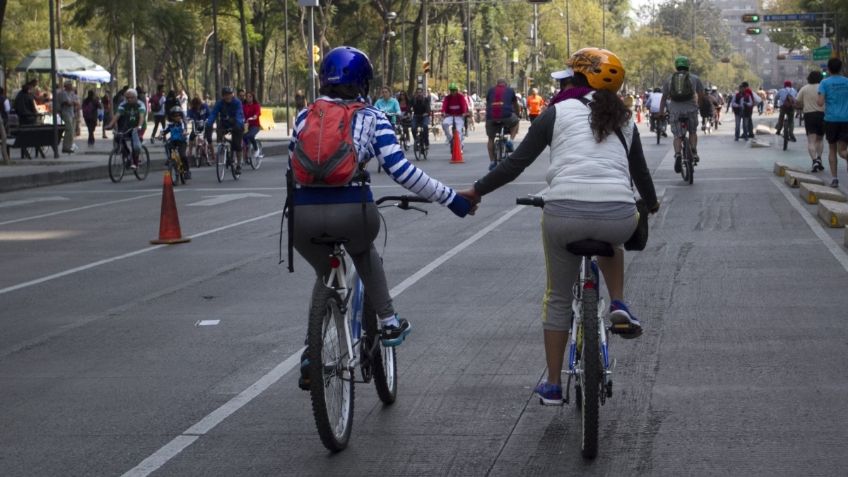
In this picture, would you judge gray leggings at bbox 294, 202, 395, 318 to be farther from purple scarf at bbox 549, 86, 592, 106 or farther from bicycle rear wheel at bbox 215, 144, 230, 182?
bicycle rear wheel at bbox 215, 144, 230, 182

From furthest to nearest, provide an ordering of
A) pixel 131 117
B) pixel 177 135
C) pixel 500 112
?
pixel 500 112
pixel 131 117
pixel 177 135

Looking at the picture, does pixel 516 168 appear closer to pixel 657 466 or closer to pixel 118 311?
pixel 657 466

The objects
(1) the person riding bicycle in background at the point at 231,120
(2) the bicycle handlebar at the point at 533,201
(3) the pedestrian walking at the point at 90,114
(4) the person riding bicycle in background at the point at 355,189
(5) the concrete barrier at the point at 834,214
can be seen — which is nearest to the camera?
(4) the person riding bicycle in background at the point at 355,189

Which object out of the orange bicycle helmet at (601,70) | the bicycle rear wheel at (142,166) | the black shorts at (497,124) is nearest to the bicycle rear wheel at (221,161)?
the bicycle rear wheel at (142,166)

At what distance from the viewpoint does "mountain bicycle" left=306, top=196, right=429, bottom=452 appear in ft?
19.1

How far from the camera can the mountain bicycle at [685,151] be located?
21406mm

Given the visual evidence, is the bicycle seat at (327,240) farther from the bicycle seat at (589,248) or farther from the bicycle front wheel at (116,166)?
the bicycle front wheel at (116,166)

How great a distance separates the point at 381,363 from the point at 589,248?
1373mm

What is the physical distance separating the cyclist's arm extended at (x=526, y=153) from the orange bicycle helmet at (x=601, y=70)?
0.71ft

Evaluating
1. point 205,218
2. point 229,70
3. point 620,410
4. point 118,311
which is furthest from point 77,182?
point 229,70

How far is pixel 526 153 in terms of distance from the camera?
20.8 ft

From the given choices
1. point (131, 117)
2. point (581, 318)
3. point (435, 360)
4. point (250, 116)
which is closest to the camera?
point (581, 318)

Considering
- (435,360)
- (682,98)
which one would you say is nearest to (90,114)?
(682,98)

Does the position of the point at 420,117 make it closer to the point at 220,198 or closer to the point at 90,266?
the point at 220,198
